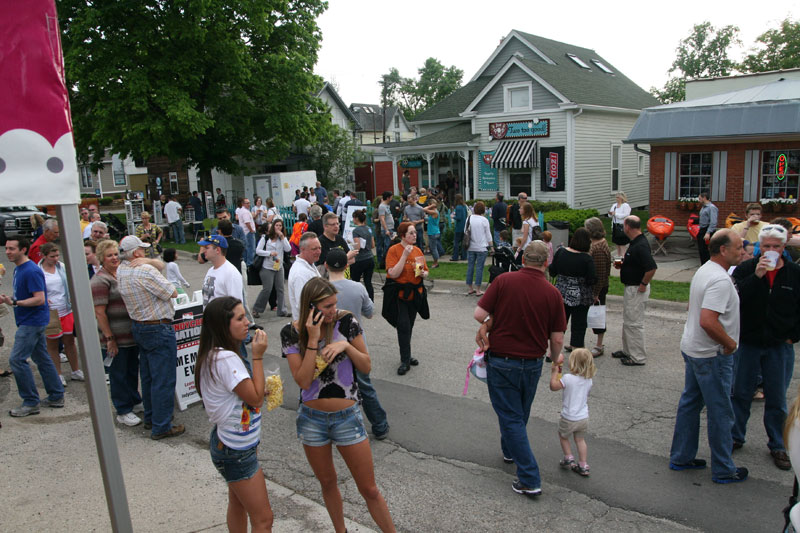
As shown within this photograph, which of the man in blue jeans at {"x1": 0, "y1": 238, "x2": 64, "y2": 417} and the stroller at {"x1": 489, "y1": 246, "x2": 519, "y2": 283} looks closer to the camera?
the man in blue jeans at {"x1": 0, "y1": 238, "x2": 64, "y2": 417}

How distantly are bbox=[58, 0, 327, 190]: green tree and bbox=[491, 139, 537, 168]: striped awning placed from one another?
7866mm

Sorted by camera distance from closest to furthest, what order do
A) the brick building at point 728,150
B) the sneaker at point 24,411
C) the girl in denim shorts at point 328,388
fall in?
the girl in denim shorts at point 328,388 → the sneaker at point 24,411 → the brick building at point 728,150

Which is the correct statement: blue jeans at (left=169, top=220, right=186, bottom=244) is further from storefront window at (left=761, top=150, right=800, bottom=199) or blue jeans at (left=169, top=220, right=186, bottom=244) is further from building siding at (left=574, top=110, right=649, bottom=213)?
storefront window at (left=761, top=150, right=800, bottom=199)

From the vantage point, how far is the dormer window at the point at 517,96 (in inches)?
942

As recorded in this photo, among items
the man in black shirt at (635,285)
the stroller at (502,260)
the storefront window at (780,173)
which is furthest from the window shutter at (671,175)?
the man in black shirt at (635,285)

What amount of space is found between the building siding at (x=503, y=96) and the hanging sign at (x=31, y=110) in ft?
74.2

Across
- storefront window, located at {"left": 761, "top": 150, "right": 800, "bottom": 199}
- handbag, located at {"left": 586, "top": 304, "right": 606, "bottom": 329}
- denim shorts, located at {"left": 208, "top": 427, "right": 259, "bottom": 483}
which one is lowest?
handbag, located at {"left": 586, "top": 304, "right": 606, "bottom": 329}

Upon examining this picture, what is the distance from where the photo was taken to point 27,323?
6484 mm

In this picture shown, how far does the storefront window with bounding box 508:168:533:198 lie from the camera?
2447 centimetres

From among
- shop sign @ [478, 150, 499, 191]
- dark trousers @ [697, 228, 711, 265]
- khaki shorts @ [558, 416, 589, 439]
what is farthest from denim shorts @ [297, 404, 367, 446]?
shop sign @ [478, 150, 499, 191]

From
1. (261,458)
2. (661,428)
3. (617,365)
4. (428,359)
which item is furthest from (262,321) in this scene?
(661,428)

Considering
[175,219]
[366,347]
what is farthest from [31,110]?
[175,219]

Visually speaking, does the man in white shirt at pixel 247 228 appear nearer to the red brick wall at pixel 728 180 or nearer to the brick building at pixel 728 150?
the brick building at pixel 728 150

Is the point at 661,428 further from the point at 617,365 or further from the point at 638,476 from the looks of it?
the point at 617,365
